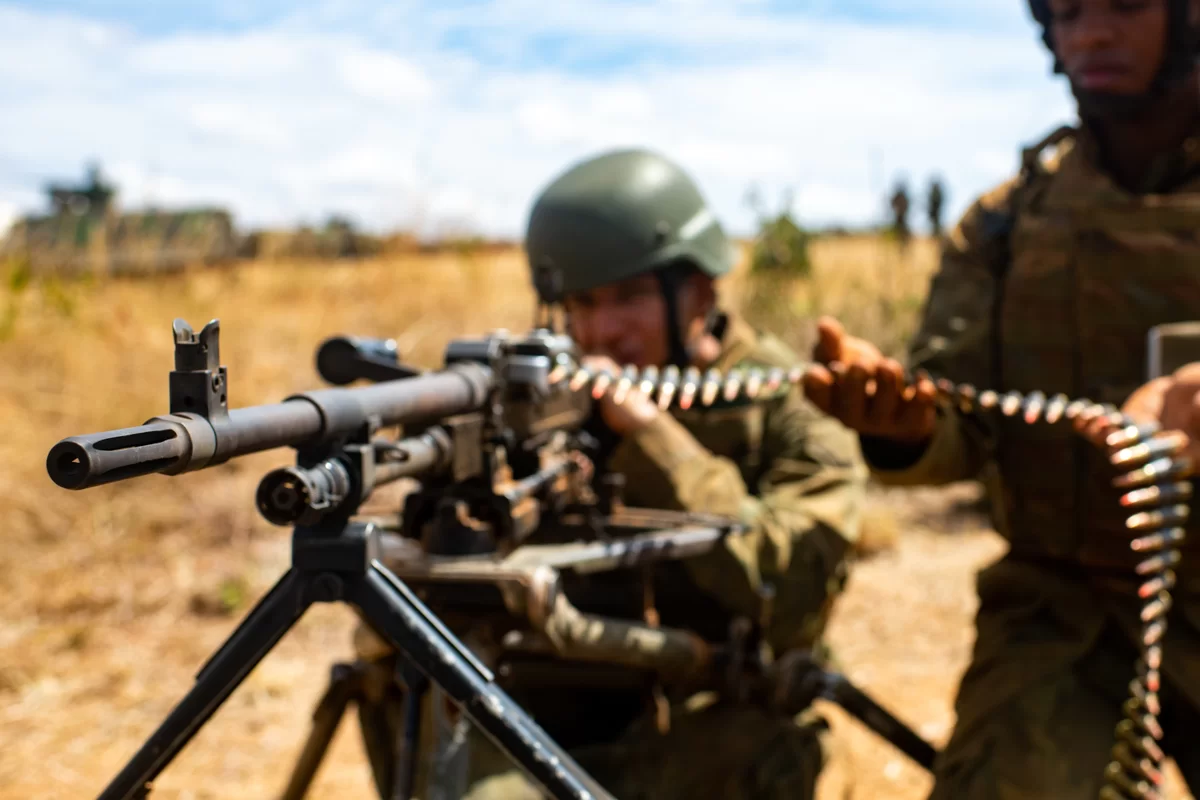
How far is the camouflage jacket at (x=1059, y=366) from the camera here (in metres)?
2.93

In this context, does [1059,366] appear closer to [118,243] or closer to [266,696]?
[266,696]

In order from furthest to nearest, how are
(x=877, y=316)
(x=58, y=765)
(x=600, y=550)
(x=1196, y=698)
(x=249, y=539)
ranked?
(x=877, y=316) → (x=249, y=539) → (x=58, y=765) → (x=1196, y=698) → (x=600, y=550)

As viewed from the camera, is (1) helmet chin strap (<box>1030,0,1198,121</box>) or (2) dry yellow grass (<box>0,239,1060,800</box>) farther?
(2) dry yellow grass (<box>0,239,1060,800</box>)

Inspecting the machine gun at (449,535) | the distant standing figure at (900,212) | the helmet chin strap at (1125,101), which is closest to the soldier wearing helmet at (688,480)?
the machine gun at (449,535)

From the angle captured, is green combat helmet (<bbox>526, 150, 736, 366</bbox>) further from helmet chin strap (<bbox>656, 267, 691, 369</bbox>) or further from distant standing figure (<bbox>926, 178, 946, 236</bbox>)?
distant standing figure (<bbox>926, 178, 946, 236</bbox>)

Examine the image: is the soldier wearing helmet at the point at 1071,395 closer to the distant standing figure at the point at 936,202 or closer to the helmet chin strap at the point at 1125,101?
the helmet chin strap at the point at 1125,101

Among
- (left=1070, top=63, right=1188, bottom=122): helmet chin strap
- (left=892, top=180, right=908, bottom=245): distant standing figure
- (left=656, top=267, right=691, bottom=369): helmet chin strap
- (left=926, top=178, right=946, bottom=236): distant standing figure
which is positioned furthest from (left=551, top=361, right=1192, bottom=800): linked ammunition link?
(left=926, top=178, right=946, bottom=236): distant standing figure

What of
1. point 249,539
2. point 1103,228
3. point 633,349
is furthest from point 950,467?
point 249,539

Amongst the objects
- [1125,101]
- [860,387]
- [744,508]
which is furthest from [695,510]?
[1125,101]

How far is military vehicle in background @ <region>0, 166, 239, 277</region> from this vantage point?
10266 mm

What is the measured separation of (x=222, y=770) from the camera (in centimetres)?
430

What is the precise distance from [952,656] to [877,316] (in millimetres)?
5162

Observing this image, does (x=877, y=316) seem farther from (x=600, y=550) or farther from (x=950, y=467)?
(x=600, y=550)

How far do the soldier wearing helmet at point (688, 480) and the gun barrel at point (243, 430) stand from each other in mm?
995
